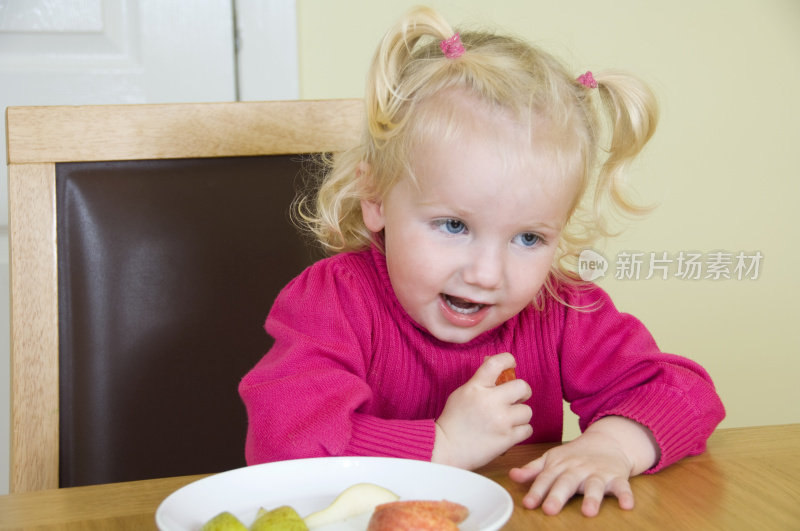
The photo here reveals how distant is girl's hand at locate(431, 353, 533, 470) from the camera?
2.28 ft

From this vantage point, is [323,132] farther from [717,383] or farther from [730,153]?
[717,383]

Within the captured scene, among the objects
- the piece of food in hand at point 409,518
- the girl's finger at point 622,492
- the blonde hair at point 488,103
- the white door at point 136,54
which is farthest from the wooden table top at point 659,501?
the white door at point 136,54

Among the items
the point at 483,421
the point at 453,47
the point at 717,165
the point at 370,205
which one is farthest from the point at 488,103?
the point at 717,165

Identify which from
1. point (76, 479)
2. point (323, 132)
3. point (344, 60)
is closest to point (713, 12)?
point (344, 60)

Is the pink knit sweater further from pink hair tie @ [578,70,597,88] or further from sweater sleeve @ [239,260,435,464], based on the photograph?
pink hair tie @ [578,70,597,88]

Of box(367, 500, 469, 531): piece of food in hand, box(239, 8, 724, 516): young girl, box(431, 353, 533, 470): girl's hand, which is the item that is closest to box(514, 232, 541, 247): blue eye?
box(239, 8, 724, 516): young girl

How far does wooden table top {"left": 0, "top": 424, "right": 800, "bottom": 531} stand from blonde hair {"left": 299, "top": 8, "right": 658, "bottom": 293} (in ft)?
0.94

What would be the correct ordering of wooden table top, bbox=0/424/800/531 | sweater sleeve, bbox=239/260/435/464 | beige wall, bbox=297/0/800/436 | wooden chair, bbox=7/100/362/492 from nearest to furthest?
wooden table top, bbox=0/424/800/531 → sweater sleeve, bbox=239/260/435/464 → wooden chair, bbox=7/100/362/492 → beige wall, bbox=297/0/800/436

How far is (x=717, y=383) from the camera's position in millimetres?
1981

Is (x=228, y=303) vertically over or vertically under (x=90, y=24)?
under

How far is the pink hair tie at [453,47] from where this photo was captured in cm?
81

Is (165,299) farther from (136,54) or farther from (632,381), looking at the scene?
(136,54)

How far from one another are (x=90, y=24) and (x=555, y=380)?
118 cm

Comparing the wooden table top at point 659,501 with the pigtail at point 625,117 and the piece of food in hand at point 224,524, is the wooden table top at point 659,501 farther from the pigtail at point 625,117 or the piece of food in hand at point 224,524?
the pigtail at point 625,117
